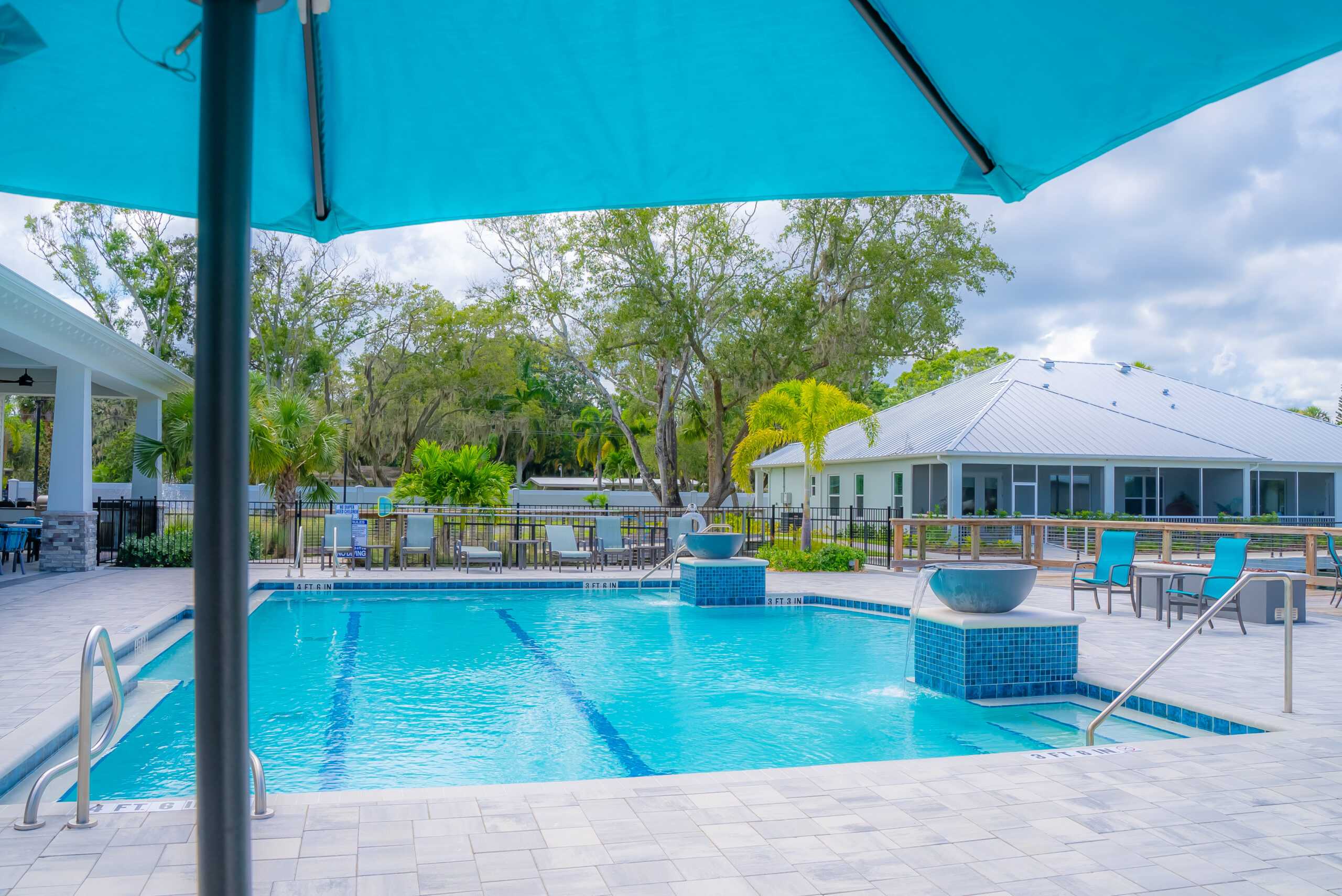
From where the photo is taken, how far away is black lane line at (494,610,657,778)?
5641mm

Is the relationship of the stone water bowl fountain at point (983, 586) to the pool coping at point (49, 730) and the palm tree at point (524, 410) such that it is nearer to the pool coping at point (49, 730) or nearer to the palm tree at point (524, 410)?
the pool coping at point (49, 730)

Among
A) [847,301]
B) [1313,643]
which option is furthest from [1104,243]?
[1313,643]

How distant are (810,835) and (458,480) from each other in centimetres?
1441

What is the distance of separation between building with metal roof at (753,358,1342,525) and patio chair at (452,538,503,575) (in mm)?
8263

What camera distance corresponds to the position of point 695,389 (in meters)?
28.7

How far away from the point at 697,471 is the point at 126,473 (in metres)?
28.0

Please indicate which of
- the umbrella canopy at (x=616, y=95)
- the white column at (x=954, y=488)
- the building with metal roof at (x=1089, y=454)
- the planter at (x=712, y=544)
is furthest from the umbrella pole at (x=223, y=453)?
the white column at (x=954, y=488)

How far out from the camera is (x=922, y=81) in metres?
2.27

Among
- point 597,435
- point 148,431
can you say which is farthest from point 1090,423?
point 597,435

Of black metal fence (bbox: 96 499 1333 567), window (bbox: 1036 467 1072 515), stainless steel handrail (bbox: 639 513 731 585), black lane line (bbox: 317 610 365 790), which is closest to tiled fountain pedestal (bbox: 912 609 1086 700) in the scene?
black lane line (bbox: 317 610 365 790)

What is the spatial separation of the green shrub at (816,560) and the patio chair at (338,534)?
695 cm

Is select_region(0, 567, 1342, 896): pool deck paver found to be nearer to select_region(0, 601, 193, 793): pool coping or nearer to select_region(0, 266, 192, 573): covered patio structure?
select_region(0, 601, 193, 793): pool coping

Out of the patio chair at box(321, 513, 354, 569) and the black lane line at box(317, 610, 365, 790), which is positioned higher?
the patio chair at box(321, 513, 354, 569)

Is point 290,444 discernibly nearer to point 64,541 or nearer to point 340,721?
point 64,541
